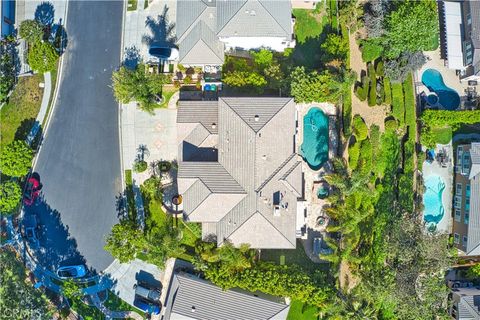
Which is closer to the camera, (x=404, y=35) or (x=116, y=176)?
(x=404, y=35)

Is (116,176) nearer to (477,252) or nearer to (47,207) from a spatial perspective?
(47,207)

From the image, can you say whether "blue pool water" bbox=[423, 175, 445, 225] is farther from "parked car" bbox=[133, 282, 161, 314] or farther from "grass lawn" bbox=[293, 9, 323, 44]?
"parked car" bbox=[133, 282, 161, 314]

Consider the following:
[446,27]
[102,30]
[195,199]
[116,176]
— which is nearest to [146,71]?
[102,30]

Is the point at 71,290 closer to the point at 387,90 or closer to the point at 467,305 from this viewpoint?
the point at 387,90

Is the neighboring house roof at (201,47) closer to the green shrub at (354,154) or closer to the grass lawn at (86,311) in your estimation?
the green shrub at (354,154)

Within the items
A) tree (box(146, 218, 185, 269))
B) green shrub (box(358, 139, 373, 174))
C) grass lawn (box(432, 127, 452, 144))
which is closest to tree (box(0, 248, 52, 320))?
tree (box(146, 218, 185, 269))

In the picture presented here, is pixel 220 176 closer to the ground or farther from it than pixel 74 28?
closer to the ground
